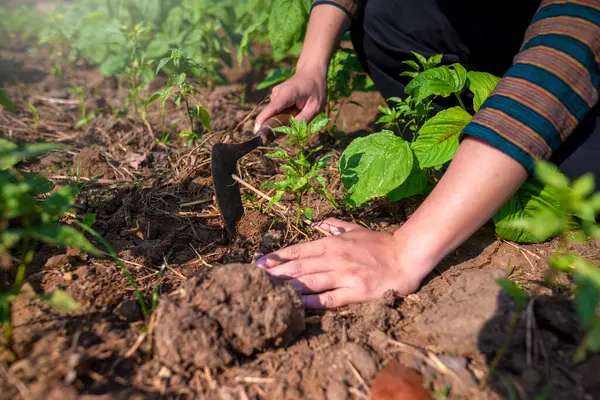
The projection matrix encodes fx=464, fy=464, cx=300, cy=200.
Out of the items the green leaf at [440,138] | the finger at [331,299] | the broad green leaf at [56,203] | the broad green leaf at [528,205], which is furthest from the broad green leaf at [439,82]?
the broad green leaf at [56,203]

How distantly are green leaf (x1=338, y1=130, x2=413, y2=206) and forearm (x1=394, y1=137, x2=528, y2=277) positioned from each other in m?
0.26

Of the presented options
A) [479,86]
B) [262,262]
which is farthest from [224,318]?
[479,86]

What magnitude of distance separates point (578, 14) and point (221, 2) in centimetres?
306

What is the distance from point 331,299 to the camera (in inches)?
70.6

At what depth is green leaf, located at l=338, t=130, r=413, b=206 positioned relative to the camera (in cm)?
205

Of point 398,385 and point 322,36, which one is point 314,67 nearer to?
point 322,36

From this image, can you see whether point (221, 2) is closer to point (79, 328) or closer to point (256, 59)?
point (256, 59)

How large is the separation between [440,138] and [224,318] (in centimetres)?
126

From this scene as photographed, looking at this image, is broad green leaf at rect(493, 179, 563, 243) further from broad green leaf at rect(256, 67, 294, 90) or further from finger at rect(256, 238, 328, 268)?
broad green leaf at rect(256, 67, 294, 90)

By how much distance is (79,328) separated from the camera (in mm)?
1566

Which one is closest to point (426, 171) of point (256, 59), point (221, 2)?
point (256, 59)

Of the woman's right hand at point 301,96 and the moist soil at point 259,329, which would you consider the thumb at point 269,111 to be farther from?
the moist soil at point 259,329

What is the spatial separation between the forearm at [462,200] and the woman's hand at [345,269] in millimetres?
50

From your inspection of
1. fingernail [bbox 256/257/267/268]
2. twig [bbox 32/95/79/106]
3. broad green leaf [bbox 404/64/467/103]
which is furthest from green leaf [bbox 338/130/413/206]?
twig [bbox 32/95/79/106]
